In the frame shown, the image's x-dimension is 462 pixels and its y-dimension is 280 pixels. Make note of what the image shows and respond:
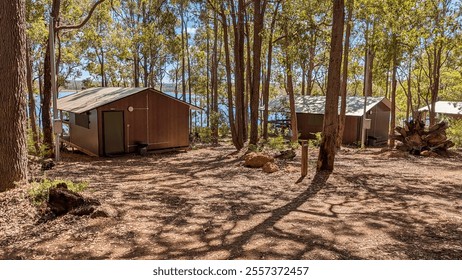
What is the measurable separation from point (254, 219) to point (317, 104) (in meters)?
21.1

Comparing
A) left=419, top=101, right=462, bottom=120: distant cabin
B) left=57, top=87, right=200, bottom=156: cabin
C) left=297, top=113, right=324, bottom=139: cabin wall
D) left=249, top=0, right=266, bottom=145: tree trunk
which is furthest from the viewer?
left=419, top=101, right=462, bottom=120: distant cabin

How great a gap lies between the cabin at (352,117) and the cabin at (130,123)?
31.9 ft

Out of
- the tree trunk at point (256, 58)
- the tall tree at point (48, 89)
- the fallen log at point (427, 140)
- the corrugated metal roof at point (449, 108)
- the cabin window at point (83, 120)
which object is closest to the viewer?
the tall tree at point (48, 89)

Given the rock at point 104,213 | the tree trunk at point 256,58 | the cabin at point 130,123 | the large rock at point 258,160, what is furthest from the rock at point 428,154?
the rock at point 104,213

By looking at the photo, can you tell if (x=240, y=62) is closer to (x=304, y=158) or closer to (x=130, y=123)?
(x=130, y=123)

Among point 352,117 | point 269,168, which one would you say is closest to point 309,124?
point 352,117

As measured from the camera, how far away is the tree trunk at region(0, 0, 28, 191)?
259 inches

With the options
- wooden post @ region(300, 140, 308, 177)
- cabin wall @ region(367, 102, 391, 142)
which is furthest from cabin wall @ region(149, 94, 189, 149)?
cabin wall @ region(367, 102, 391, 142)

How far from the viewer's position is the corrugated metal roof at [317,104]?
75.3 feet

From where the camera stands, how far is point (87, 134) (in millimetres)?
16312

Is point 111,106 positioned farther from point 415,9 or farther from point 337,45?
point 415,9

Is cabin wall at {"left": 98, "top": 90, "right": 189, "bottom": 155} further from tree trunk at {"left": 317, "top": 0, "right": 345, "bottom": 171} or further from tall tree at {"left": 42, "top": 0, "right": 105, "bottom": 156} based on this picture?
tree trunk at {"left": 317, "top": 0, "right": 345, "bottom": 171}

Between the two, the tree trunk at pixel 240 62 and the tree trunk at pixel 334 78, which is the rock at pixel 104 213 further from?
the tree trunk at pixel 240 62
